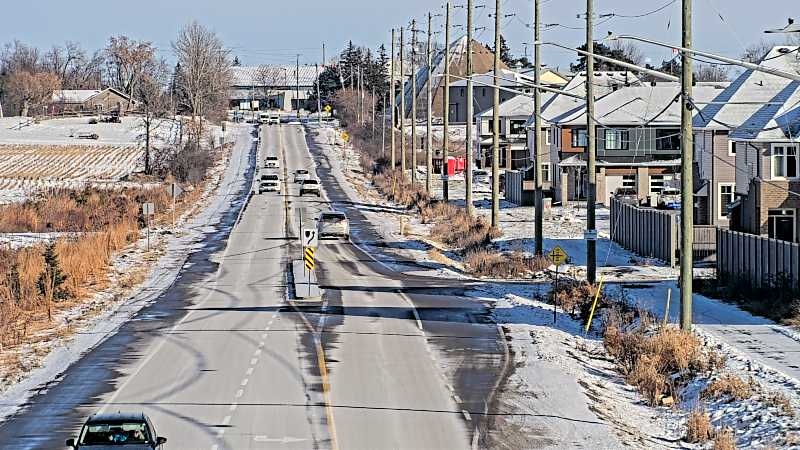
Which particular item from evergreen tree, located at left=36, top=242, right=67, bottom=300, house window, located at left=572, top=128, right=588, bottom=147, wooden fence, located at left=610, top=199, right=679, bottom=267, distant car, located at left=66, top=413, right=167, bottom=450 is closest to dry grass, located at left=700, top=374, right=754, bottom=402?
distant car, located at left=66, top=413, right=167, bottom=450

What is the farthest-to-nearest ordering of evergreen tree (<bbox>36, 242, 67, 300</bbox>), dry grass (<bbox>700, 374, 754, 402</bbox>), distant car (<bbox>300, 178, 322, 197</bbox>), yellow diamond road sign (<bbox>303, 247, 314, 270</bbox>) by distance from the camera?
distant car (<bbox>300, 178, 322, 197</bbox>), yellow diamond road sign (<bbox>303, 247, 314, 270</bbox>), evergreen tree (<bbox>36, 242, 67, 300</bbox>), dry grass (<bbox>700, 374, 754, 402</bbox>)

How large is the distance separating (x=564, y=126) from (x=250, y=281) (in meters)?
43.2

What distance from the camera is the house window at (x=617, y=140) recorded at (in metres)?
80.2

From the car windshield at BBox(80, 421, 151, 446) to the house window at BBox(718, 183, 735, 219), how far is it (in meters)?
43.7

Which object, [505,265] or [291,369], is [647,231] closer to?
[505,265]

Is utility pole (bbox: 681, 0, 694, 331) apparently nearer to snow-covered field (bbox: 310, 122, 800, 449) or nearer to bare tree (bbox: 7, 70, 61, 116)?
snow-covered field (bbox: 310, 122, 800, 449)

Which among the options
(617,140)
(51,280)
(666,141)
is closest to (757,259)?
(51,280)

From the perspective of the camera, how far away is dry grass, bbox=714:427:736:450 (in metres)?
18.9

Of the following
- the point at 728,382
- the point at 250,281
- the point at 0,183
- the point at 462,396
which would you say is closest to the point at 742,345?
the point at 728,382

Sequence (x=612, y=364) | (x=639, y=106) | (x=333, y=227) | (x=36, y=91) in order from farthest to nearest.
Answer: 1. (x=36, y=91)
2. (x=639, y=106)
3. (x=333, y=227)
4. (x=612, y=364)

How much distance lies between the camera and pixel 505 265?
47.5 m

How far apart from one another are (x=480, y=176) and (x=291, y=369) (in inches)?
3098

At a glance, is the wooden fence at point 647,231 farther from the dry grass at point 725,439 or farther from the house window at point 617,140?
the dry grass at point 725,439

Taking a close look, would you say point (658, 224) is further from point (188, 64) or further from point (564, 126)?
point (188, 64)
